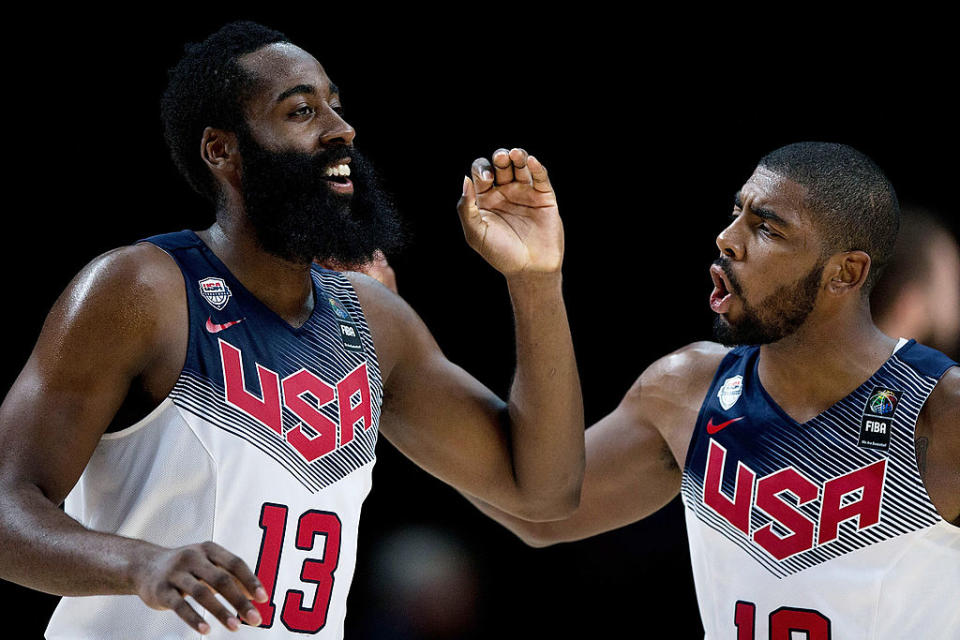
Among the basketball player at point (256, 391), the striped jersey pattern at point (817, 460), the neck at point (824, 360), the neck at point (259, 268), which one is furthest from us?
the neck at point (824, 360)

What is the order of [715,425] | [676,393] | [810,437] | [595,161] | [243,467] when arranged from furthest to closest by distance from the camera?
1. [595,161]
2. [676,393]
3. [715,425]
4. [810,437]
5. [243,467]

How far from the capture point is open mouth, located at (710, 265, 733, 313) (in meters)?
2.70

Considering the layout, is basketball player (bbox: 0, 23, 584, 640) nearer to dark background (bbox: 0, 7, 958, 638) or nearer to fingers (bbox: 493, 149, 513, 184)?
fingers (bbox: 493, 149, 513, 184)

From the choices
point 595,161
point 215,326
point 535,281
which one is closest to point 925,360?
point 535,281

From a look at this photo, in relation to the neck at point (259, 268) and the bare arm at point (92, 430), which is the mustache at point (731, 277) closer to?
the neck at point (259, 268)

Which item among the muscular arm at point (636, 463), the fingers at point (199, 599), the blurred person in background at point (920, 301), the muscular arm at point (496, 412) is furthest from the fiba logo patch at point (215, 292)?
the blurred person in background at point (920, 301)

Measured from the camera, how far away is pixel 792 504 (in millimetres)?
2570

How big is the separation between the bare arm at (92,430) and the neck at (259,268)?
0.19 meters

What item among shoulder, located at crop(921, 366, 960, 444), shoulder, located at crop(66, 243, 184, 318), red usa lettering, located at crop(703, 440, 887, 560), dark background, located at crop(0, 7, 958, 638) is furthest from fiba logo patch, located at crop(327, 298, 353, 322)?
dark background, located at crop(0, 7, 958, 638)

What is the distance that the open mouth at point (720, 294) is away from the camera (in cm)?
270

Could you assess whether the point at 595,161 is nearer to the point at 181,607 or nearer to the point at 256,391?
the point at 256,391

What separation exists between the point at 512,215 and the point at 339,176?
40 cm

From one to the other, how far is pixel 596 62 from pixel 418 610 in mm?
2491

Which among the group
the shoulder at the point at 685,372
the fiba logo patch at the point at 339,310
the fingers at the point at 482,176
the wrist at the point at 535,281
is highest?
the fingers at the point at 482,176
